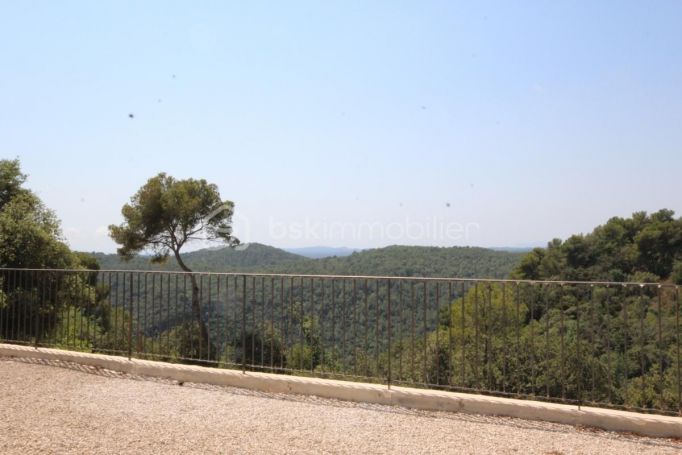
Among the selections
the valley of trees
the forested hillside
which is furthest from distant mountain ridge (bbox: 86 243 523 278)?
the forested hillside

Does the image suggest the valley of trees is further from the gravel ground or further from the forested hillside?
the gravel ground

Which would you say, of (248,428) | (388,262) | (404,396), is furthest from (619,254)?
(248,428)

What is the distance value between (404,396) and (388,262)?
39617 millimetres

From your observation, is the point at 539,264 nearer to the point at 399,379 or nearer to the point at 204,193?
the point at 204,193

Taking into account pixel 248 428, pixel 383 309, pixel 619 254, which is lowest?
pixel 248 428

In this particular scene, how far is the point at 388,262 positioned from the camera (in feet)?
146

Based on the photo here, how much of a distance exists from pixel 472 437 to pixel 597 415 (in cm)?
110

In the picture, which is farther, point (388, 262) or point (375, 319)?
point (388, 262)

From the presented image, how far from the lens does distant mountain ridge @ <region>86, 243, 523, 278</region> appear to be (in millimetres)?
36812

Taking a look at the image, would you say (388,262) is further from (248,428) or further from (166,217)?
(248,428)

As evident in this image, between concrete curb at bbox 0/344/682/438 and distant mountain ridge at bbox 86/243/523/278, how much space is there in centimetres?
2645

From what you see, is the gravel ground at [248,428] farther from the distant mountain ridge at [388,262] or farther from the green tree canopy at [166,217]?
the distant mountain ridge at [388,262]

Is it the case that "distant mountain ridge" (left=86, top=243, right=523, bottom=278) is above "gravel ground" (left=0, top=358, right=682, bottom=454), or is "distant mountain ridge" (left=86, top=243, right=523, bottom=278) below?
above

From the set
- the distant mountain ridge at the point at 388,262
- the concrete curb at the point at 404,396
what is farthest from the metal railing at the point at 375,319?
the distant mountain ridge at the point at 388,262
